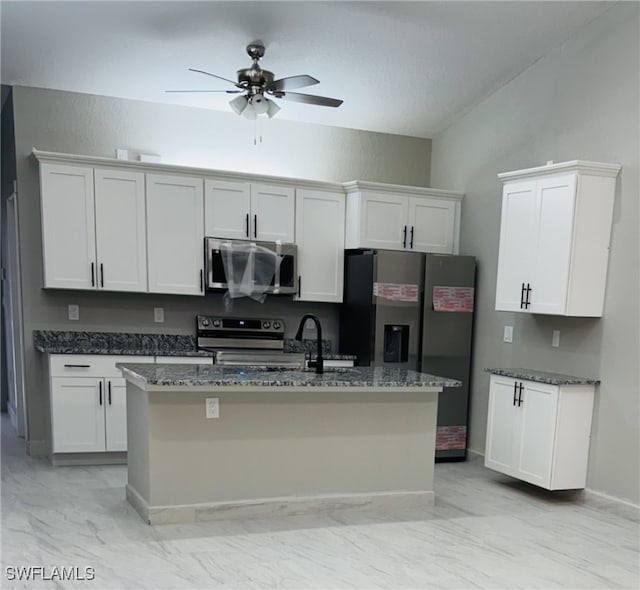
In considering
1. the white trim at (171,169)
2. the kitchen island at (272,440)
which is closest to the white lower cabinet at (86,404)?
the kitchen island at (272,440)

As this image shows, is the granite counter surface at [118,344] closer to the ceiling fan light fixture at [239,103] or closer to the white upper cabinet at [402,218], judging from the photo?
the white upper cabinet at [402,218]

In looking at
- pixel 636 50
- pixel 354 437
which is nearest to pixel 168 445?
pixel 354 437

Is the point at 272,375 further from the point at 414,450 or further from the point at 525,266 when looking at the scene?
the point at 525,266

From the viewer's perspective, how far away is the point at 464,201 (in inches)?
203

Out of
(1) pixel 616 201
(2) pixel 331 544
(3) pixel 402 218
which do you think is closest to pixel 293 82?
(3) pixel 402 218

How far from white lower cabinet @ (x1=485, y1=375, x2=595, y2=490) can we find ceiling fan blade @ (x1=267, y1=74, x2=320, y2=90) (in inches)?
99.3

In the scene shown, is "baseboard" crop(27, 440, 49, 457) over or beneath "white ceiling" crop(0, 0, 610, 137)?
beneath

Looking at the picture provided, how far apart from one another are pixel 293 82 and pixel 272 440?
7.16 feet

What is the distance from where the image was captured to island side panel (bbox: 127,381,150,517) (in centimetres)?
309

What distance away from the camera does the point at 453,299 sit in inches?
188

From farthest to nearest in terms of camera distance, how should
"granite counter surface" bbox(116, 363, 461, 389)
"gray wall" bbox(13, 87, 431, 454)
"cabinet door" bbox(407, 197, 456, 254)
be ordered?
"cabinet door" bbox(407, 197, 456, 254)
"gray wall" bbox(13, 87, 431, 454)
"granite counter surface" bbox(116, 363, 461, 389)

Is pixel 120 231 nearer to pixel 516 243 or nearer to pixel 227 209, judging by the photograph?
pixel 227 209

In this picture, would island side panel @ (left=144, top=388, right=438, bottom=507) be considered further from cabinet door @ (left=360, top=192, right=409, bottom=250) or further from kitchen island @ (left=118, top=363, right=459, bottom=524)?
cabinet door @ (left=360, top=192, right=409, bottom=250)

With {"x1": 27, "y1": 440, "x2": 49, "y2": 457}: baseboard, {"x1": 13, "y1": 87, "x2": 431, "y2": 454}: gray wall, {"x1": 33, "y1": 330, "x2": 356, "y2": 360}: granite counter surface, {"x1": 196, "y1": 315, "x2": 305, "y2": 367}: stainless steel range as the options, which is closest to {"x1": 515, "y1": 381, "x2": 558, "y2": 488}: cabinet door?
{"x1": 33, "y1": 330, "x2": 356, "y2": 360}: granite counter surface
